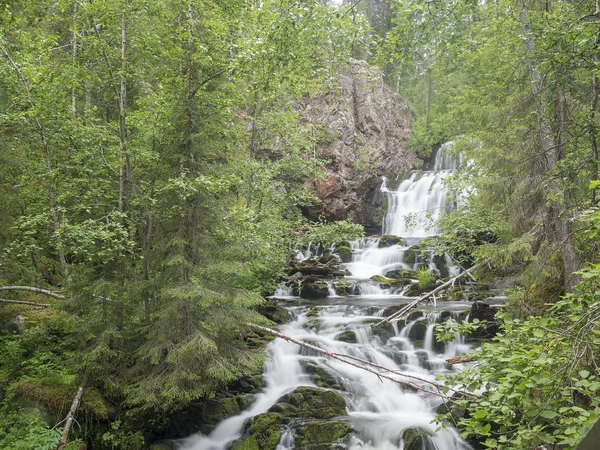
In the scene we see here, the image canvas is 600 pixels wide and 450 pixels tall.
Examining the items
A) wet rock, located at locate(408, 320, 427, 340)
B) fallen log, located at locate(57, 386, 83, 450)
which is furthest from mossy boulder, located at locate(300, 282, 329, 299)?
fallen log, located at locate(57, 386, 83, 450)

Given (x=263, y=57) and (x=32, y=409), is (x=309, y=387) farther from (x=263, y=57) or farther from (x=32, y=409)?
(x=263, y=57)

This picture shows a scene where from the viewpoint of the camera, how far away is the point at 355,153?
2589 centimetres

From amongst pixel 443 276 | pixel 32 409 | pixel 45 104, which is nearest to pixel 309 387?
pixel 32 409

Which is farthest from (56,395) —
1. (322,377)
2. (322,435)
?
(322,377)

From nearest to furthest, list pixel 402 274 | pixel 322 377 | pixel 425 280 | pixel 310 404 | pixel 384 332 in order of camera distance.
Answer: pixel 310 404, pixel 322 377, pixel 384 332, pixel 425 280, pixel 402 274

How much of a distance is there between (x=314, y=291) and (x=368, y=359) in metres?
6.55

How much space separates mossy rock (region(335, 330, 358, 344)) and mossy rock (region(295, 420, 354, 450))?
3662 millimetres

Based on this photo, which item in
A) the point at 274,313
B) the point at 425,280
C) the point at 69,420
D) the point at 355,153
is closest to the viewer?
the point at 69,420

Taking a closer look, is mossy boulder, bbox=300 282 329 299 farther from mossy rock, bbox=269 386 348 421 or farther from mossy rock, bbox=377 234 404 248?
mossy rock, bbox=269 386 348 421

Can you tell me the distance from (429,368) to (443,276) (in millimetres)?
8145

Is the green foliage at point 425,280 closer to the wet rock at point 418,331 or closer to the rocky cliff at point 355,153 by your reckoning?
the wet rock at point 418,331

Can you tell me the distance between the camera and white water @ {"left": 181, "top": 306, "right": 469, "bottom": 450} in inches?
312

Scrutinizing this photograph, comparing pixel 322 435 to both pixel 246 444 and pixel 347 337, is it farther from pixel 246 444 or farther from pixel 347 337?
pixel 347 337

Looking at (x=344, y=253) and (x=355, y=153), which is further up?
(x=355, y=153)
